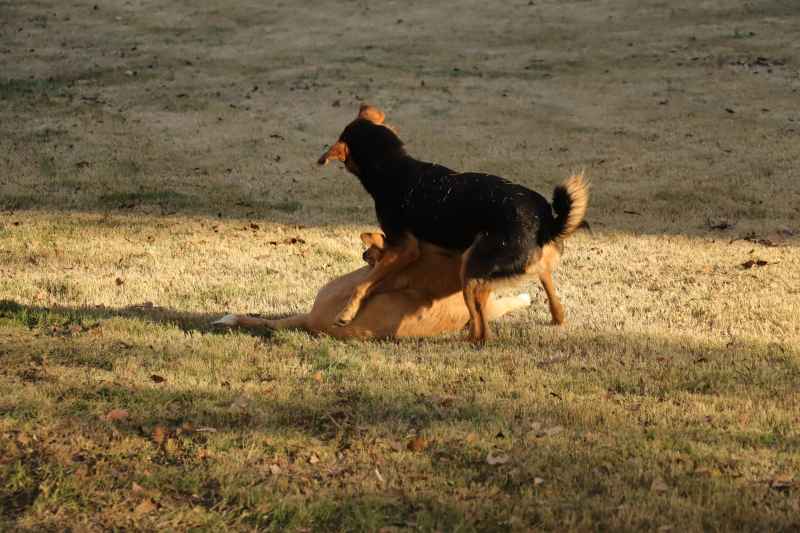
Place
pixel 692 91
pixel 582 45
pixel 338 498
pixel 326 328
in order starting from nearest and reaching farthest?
1. pixel 338 498
2. pixel 326 328
3. pixel 692 91
4. pixel 582 45

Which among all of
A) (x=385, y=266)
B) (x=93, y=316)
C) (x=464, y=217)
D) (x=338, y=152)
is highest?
(x=338, y=152)

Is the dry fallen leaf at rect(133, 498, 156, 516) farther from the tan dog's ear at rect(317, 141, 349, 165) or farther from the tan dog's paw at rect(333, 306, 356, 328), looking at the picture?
the tan dog's ear at rect(317, 141, 349, 165)

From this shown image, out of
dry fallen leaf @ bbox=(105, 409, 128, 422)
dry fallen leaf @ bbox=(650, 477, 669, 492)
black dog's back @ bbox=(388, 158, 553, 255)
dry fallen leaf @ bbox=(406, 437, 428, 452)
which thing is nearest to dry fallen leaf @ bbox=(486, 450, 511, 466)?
dry fallen leaf @ bbox=(406, 437, 428, 452)

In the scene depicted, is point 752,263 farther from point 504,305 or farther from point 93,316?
point 93,316

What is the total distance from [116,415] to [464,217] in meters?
2.95

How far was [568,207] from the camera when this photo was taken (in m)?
7.73

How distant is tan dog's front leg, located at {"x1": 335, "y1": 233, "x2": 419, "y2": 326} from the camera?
777 centimetres

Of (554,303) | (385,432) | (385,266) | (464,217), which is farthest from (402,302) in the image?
(385,432)

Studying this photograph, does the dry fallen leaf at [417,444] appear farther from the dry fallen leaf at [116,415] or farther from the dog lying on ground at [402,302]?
the dog lying on ground at [402,302]

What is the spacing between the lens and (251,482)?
5223 millimetres

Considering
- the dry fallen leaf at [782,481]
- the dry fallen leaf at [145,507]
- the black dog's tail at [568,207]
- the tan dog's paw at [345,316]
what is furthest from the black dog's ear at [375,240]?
the dry fallen leaf at [782,481]

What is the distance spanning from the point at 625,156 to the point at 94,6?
20.4 meters

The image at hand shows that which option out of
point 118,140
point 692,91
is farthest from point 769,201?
point 118,140

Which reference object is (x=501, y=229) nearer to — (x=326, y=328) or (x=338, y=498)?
(x=326, y=328)
